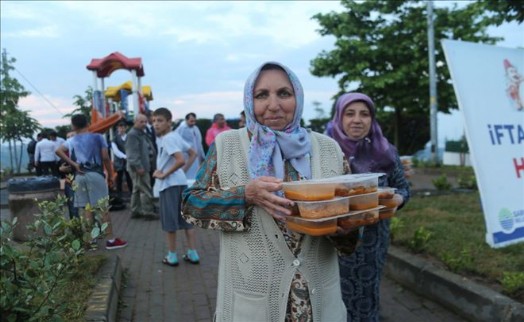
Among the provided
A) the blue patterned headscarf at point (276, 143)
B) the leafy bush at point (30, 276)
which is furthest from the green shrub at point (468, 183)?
the leafy bush at point (30, 276)

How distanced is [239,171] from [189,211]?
11.0 inches

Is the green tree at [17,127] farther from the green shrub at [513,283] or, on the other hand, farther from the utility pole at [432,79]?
the green shrub at [513,283]

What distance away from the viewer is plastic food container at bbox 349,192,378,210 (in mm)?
1786

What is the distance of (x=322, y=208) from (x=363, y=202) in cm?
24

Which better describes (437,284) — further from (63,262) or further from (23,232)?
(23,232)

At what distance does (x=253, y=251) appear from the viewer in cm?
190

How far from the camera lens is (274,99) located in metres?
1.96

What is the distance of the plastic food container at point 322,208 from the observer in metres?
1.64

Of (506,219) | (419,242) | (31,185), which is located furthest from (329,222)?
(31,185)

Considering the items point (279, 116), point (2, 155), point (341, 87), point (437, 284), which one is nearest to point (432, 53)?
point (341, 87)

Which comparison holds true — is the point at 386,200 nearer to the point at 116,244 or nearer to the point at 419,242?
the point at 419,242

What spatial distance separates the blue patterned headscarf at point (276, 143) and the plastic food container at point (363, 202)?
274 millimetres

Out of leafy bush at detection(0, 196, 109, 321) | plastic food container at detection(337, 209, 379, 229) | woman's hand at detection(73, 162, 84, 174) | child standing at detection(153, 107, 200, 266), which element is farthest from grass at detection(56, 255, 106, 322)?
plastic food container at detection(337, 209, 379, 229)

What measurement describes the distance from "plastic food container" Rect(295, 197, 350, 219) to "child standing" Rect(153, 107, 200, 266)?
13.1 ft
